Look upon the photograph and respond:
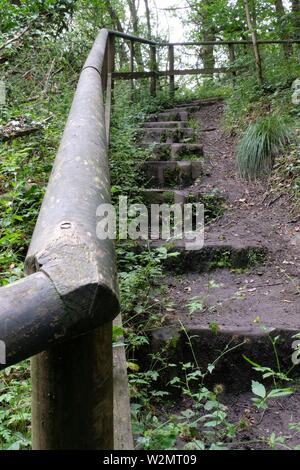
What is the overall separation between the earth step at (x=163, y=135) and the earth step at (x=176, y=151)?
1.27 ft

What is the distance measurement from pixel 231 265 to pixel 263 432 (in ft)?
4.82

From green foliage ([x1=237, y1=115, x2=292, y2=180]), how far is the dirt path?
153 millimetres

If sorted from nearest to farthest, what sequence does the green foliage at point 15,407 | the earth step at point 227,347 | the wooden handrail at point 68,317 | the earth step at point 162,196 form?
the wooden handrail at point 68,317 → the green foliage at point 15,407 → the earth step at point 227,347 → the earth step at point 162,196

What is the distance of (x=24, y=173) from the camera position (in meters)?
3.40

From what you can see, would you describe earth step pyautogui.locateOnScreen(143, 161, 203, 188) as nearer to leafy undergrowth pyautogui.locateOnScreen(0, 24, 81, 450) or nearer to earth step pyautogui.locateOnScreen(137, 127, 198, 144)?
earth step pyautogui.locateOnScreen(137, 127, 198, 144)

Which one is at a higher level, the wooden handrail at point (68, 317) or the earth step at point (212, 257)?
the wooden handrail at point (68, 317)

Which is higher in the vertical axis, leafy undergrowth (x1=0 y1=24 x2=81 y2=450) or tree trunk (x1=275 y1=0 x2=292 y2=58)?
tree trunk (x1=275 y1=0 x2=292 y2=58)

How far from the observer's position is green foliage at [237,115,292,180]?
4621 mm

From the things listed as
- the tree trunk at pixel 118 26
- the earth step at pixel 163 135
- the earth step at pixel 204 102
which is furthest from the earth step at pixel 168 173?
the tree trunk at pixel 118 26

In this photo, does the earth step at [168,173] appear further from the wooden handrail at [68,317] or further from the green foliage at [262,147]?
the wooden handrail at [68,317]

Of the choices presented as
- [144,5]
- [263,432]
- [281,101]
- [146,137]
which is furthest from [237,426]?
[144,5]

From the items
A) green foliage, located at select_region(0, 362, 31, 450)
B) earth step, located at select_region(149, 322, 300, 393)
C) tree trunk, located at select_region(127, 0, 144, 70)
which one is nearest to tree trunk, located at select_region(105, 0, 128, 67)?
tree trunk, located at select_region(127, 0, 144, 70)

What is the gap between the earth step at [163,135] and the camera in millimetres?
5383

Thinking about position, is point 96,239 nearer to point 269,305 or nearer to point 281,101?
point 269,305
